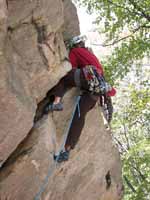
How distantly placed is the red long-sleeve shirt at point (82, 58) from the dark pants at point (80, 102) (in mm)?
342

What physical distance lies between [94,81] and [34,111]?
1356 mm

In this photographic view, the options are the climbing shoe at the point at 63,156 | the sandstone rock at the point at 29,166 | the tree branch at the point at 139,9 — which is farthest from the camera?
the tree branch at the point at 139,9

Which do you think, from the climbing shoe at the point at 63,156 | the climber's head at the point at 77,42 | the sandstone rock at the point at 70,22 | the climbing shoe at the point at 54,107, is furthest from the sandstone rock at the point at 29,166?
the sandstone rock at the point at 70,22

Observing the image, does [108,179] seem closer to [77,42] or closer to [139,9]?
[77,42]

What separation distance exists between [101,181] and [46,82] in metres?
3.05

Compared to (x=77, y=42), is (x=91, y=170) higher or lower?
lower

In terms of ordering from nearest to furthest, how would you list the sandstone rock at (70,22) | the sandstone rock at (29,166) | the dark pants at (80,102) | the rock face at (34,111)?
the rock face at (34,111) → the sandstone rock at (29,166) → the dark pants at (80,102) → the sandstone rock at (70,22)

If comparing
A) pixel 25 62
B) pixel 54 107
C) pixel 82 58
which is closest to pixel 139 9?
pixel 82 58

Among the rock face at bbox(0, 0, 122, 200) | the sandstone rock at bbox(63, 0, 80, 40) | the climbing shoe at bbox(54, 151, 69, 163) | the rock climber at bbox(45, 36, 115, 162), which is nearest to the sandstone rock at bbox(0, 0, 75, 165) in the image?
the rock face at bbox(0, 0, 122, 200)

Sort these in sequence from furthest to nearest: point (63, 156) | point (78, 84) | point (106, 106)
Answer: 1. point (106, 106)
2. point (63, 156)
3. point (78, 84)

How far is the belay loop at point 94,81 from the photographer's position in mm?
6698

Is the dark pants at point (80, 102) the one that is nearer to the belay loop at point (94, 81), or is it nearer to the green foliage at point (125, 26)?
the belay loop at point (94, 81)

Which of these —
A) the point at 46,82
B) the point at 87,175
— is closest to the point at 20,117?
the point at 46,82

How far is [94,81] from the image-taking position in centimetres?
671
